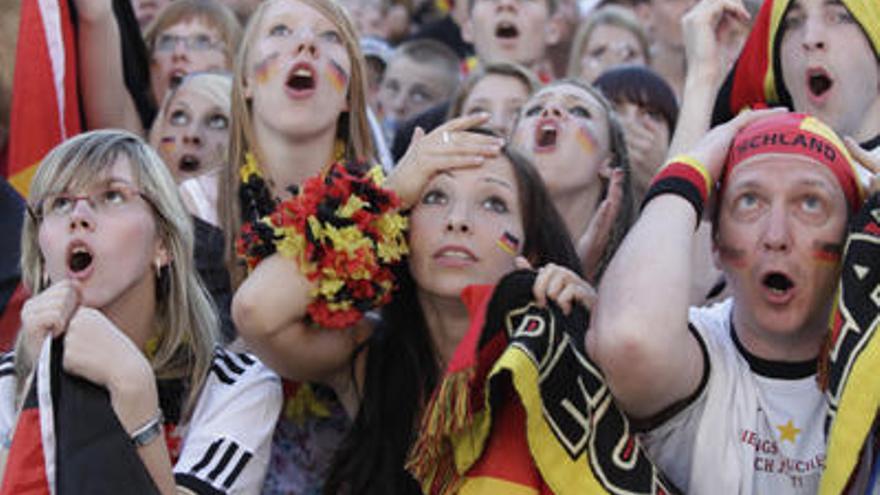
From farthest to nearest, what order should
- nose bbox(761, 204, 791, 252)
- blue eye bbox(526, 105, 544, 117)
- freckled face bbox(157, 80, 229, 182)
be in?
freckled face bbox(157, 80, 229, 182) < blue eye bbox(526, 105, 544, 117) < nose bbox(761, 204, 791, 252)

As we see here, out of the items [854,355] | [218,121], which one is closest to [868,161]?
[854,355]

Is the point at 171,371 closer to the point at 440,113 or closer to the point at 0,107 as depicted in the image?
the point at 0,107

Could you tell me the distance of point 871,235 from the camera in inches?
146

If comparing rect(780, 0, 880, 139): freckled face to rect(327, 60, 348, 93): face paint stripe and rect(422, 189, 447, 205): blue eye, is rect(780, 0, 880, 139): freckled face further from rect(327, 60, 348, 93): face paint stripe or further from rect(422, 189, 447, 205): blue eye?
rect(327, 60, 348, 93): face paint stripe

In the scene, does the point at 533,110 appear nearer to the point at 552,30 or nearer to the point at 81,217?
the point at 552,30

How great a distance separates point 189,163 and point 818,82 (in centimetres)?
250

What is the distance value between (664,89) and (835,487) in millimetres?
2853

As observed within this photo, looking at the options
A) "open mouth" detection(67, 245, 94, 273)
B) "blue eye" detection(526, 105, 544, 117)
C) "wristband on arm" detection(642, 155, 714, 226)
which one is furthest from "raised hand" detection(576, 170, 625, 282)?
"open mouth" detection(67, 245, 94, 273)

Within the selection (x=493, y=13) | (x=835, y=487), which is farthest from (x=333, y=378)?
(x=493, y=13)

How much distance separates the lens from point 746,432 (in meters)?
3.82

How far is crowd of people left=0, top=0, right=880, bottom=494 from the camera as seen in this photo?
12.4 ft

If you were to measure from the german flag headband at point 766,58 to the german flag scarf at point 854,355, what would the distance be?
902 mm

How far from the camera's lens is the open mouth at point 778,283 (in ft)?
12.6

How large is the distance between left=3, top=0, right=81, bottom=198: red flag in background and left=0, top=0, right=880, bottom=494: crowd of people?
0.31 feet
